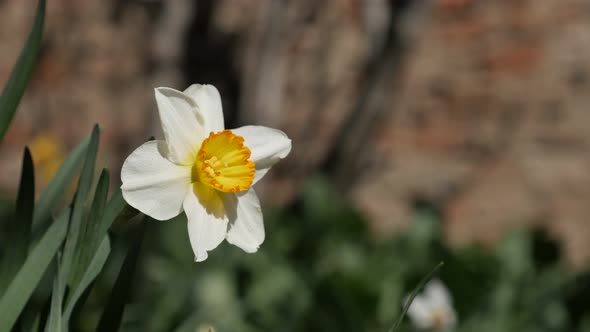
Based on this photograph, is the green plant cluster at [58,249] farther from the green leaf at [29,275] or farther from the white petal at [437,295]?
the white petal at [437,295]

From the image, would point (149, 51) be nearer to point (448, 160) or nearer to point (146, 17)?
point (146, 17)

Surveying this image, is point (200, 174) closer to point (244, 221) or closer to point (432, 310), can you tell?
point (244, 221)

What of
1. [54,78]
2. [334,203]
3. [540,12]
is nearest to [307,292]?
[334,203]

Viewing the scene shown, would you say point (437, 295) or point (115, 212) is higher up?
point (115, 212)

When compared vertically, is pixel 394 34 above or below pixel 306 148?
above

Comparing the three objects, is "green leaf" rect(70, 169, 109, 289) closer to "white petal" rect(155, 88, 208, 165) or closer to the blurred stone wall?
"white petal" rect(155, 88, 208, 165)

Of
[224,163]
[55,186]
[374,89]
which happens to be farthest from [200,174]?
[374,89]

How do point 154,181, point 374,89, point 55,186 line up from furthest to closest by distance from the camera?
point 374,89 < point 55,186 < point 154,181

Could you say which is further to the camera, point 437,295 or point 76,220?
point 437,295
